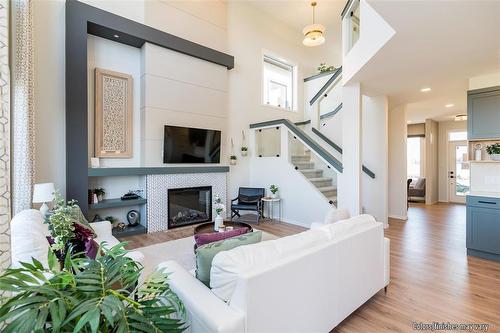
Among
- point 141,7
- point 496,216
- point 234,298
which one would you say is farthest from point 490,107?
point 141,7

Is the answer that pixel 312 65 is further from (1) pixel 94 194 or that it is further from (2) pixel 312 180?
(1) pixel 94 194

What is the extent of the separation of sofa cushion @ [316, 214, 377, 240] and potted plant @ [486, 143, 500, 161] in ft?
9.39

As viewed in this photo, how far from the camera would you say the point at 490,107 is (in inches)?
149

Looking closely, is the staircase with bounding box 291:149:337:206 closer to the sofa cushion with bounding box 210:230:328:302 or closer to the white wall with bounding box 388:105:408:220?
the white wall with bounding box 388:105:408:220

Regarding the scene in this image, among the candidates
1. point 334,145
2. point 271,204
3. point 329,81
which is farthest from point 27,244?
point 329,81

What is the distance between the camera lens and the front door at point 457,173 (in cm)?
839

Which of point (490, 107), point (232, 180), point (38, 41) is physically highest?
point (38, 41)

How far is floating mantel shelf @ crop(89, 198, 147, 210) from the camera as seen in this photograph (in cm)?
442

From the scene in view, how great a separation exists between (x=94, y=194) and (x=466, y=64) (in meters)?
6.22

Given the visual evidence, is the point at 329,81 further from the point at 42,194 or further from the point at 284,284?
the point at 42,194

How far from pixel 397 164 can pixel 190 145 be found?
5.08m

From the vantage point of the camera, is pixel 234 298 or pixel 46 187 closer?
pixel 234 298

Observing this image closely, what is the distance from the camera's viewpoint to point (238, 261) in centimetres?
147

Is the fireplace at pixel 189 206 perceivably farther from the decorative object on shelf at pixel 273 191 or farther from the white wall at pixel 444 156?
the white wall at pixel 444 156
